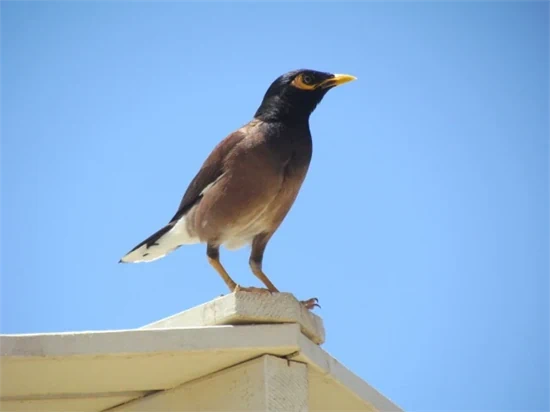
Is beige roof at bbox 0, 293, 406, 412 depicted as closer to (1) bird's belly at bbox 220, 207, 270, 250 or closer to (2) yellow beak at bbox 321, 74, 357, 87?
(1) bird's belly at bbox 220, 207, 270, 250

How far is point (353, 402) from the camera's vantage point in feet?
15.3

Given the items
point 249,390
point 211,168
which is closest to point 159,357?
point 249,390

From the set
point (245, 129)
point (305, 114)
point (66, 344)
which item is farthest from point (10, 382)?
Result: point (305, 114)

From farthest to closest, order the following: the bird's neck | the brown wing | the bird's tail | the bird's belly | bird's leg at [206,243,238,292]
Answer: the bird's tail
the bird's neck
the brown wing
the bird's belly
bird's leg at [206,243,238,292]

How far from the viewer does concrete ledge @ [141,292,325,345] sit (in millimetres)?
4262

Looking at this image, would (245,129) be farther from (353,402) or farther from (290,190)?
(353,402)

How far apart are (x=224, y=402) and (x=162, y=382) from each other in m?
0.31

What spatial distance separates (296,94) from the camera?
721cm

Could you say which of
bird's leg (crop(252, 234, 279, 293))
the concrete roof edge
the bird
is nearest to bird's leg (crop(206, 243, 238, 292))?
the bird

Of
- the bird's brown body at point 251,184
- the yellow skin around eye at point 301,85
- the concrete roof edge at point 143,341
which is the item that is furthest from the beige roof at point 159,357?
the yellow skin around eye at point 301,85

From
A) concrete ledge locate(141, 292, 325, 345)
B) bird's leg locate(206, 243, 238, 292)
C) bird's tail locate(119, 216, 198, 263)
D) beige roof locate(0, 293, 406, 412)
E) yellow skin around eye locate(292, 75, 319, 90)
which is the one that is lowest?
beige roof locate(0, 293, 406, 412)

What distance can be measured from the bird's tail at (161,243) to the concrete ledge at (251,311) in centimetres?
269

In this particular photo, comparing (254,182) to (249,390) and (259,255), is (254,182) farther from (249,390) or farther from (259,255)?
(249,390)

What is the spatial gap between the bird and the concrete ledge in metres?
1.81
